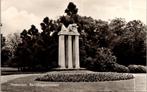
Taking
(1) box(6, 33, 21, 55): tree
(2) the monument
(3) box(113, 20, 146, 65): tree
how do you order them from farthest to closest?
1. (1) box(6, 33, 21, 55): tree
2. (3) box(113, 20, 146, 65): tree
3. (2) the monument

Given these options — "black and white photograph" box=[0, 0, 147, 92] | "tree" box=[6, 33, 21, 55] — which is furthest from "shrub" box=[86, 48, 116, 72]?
"tree" box=[6, 33, 21, 55]

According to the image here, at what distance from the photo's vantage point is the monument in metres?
31.2

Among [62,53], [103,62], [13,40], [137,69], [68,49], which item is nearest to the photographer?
[62,53]

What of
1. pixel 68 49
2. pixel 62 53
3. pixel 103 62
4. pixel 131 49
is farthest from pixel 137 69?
pixel 131 49

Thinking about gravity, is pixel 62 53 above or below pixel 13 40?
below

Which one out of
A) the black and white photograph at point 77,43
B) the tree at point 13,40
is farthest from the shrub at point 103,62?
the tree at point 13,40

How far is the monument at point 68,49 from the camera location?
31.2 meters

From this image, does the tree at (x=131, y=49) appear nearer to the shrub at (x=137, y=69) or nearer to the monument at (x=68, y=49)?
the shrub at (x=137, y=69)

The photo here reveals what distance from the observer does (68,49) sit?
31.6 m

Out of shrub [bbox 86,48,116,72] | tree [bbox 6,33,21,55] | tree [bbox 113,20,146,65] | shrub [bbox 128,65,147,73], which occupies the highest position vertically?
tree [bbox 6,33,21,55]

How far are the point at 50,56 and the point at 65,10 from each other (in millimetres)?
6766

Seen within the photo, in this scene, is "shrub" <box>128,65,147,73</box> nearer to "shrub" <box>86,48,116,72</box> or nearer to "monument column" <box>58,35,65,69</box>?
"shrub" <box>86,48,116,72</box>

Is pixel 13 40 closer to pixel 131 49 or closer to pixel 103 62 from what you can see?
pixel 131 49

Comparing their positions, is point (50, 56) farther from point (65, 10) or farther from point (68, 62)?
point (68, 62)
